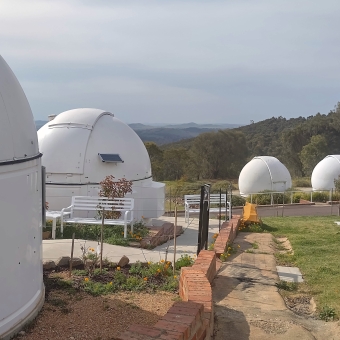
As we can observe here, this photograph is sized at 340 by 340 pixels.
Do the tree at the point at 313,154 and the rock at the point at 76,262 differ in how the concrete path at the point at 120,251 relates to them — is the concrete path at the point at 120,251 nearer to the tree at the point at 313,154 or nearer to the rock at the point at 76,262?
the rock at the point at 76,262

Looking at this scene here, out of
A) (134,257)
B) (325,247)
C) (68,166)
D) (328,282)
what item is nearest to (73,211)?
(68,166)

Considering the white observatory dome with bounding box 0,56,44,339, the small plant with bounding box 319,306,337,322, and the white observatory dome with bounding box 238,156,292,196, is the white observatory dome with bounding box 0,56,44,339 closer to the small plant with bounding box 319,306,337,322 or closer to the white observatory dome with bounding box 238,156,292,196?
the small plant with bounding box 319,306,337,322

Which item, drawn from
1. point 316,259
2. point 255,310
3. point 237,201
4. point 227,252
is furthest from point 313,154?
point 255,310

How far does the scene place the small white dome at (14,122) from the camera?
431 cm

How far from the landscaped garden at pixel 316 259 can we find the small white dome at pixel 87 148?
162 inches

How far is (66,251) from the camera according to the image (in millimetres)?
9000

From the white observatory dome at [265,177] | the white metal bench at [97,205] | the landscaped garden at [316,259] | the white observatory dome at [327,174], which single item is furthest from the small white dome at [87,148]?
the white observatory dome at [327,174]

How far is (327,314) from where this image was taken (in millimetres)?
5469

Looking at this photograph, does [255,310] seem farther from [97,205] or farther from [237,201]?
[237,201]

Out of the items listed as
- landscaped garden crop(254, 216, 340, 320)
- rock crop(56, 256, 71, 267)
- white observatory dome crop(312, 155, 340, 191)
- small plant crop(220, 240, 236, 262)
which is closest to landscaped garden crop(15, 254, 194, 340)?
rock crop(56, 256, 71, 267)

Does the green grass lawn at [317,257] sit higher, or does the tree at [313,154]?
the tree at [313,154]

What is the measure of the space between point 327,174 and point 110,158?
70.0 feet

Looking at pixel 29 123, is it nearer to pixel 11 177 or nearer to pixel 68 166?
pixel 11 177

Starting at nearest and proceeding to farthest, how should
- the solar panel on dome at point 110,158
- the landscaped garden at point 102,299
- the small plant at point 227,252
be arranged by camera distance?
the landscaped garden at point 102,299
the small plant at point 227,252
the solar panel on dome at point 110,158
